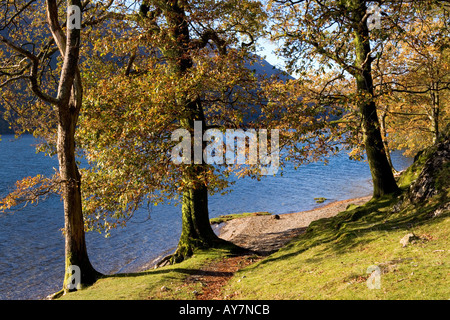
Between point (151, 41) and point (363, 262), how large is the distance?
37.4 feet

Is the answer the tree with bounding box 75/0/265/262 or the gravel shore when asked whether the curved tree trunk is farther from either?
the gravel shore

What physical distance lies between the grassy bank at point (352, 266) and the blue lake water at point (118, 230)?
9.75 metres

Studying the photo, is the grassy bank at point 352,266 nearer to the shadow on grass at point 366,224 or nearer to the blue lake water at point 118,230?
Result: the shadow on grass at point 366,224

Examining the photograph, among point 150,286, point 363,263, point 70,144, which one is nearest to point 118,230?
point 70,144

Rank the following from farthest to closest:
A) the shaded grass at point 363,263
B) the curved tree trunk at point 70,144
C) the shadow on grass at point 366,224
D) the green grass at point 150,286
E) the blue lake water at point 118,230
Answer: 1. the blue lake water at point 118,230
2. the curved tree trunk at point 70,144
3. the green grass at point 150,286
4. the shadow on grass at point 366,224
5. the shaded grass at point 363,263

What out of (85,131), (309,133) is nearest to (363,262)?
(309,133)

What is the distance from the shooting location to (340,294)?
7.57m

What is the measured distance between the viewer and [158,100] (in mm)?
12258

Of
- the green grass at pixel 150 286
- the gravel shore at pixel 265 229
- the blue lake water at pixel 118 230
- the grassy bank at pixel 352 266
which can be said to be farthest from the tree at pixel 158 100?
the blue lake water at pixel 118 230

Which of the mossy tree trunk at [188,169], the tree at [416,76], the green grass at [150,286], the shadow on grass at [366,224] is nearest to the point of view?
the shadow on grass at [366,224]

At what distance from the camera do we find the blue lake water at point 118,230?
22.8 m

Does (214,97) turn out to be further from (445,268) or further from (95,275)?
Result: (445,268)

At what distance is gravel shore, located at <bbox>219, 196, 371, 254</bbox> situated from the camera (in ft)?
71.4

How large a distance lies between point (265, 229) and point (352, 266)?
19336 millimetres
